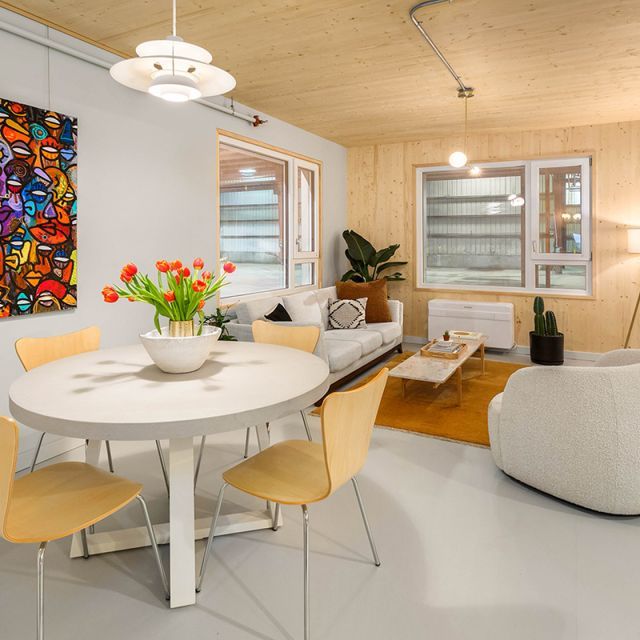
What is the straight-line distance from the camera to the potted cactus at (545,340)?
557 cm

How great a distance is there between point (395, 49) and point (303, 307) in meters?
2.38

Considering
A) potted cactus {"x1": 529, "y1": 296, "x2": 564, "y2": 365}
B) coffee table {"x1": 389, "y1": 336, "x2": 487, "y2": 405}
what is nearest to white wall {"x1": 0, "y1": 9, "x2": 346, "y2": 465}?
coffee table {"x1": 389, "y1": 336, "x2": 487, "y2": 405}

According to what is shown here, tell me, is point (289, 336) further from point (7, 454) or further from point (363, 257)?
point (363, 257)

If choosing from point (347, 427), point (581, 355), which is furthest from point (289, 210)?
point (347, 427)

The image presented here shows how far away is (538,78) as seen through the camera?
13.6 ft

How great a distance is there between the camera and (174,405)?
5.38 feet

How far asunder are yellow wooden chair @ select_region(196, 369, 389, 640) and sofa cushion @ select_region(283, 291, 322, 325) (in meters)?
2.84

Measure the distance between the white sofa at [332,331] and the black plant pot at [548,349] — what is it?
149 cm

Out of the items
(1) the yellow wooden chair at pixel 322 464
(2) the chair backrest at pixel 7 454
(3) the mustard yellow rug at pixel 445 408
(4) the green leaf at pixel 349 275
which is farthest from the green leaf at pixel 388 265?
(2) the chair backrest at pixel 7 454

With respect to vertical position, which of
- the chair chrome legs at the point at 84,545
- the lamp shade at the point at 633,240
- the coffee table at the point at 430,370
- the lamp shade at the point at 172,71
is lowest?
the chair chrome legs at the point at 84,545

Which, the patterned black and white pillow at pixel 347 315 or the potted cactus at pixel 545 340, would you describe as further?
the potted cactus at pixel 545 340

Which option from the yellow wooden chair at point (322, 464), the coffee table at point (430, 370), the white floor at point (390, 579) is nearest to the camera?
the yellow wooden chair at point (322, 464)

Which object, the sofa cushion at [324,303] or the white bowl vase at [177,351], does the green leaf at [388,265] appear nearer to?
the sofa cushion at [324,303]

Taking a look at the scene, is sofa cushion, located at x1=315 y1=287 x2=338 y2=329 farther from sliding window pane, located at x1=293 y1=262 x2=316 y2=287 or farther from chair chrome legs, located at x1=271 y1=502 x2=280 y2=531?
chair chrome legs, located at x1=271 y1=502 x2=280 y2=531
